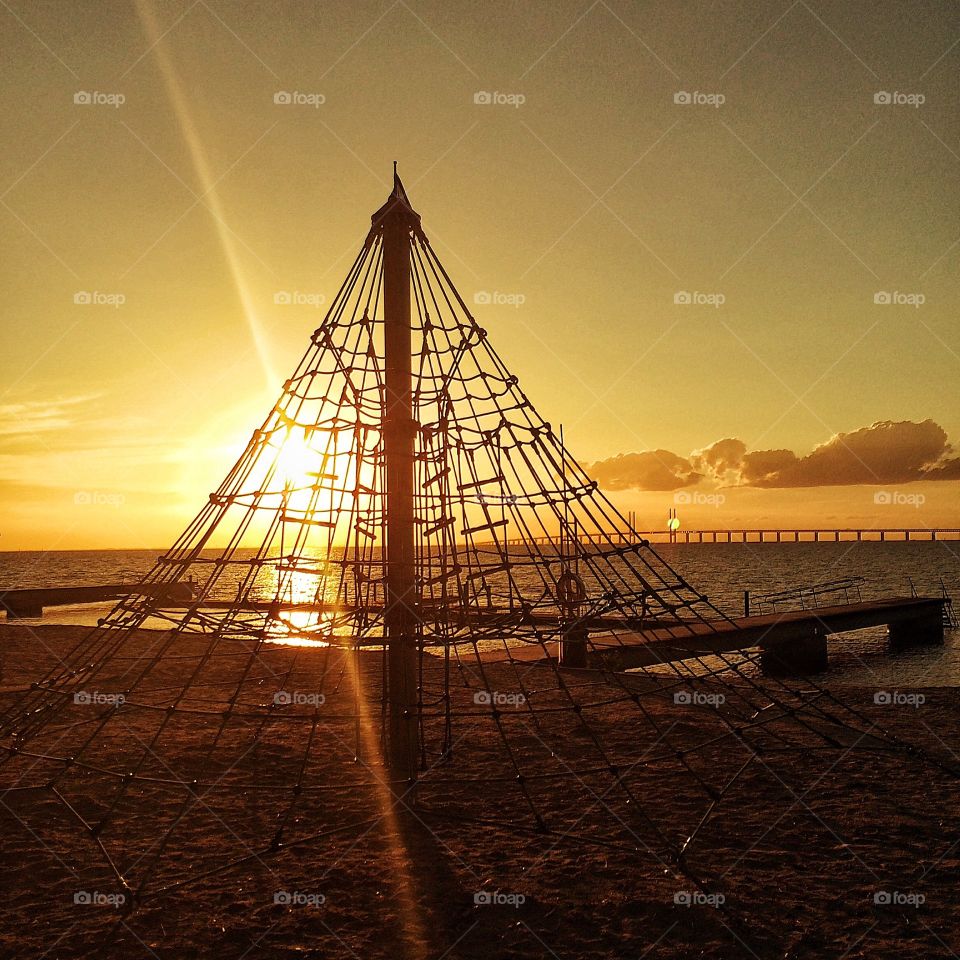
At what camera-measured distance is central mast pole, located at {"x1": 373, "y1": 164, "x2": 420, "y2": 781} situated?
6945 millimetres

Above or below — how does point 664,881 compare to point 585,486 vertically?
below

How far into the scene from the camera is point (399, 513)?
7.11 metres

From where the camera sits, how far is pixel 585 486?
8.27m

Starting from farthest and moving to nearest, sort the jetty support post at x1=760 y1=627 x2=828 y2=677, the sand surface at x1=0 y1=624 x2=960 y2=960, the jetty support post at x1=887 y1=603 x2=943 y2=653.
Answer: the jetty support post at x1=887 y1=603 x2=943 y2=653 < the jetty support post at x1=760 y1=627 x2=828 y2=677 < the sand surface at x1=0 y1=624 x2=960 y2=960

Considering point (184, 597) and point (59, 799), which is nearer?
point (59, 799)

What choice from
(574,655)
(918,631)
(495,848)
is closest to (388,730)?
(495,848)

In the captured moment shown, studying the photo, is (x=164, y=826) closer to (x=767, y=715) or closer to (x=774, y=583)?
(x=767, y=715)

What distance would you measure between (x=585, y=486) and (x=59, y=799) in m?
5.77

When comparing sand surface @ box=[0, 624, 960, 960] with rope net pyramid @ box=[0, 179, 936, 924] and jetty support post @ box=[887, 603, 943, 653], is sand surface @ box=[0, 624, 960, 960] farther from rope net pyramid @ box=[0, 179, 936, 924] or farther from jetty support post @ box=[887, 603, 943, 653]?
jetty support post @ box=[887, 603, 943, 653]

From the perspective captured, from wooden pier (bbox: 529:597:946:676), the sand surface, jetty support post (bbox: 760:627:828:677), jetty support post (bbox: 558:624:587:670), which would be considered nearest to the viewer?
the sand surface

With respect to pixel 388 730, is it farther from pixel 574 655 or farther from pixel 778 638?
pixel 778 638

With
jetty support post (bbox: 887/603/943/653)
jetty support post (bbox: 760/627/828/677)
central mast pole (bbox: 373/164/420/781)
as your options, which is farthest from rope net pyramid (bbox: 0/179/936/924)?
jetty support post (bbox: 887/603/943/653)

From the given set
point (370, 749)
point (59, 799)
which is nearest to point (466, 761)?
point (370, 749)

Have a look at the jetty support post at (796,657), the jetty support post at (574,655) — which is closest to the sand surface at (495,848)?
the jetty support post at (574,655)
